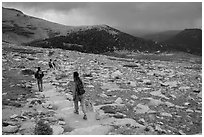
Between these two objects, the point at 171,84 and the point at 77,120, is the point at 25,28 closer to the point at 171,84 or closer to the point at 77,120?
the point at 171,84

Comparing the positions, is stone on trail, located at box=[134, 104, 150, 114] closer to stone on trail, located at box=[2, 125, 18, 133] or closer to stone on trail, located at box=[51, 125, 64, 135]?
stone on trail, located at box=[51, 125, 64, 135]

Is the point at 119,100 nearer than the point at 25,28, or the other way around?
the point at 119,100

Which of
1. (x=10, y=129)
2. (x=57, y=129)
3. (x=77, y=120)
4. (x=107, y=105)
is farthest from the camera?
(x=107, y=105)

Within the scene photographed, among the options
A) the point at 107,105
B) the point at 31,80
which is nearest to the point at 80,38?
the point at 31,80

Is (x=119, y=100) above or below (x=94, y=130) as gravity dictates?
above

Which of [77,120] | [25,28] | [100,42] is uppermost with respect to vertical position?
[25,28]

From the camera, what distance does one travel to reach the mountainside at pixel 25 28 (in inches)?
3954

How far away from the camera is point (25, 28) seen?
110m

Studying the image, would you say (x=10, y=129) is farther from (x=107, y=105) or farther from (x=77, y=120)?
(x=107, y=105)

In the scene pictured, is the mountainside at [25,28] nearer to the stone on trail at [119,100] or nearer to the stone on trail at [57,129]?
the stone on trail at [119,100]

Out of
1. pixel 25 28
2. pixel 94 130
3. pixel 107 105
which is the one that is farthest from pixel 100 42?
pixel 94 130

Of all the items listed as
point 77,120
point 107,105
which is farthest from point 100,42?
point 77,120

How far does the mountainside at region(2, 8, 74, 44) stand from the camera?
330ft

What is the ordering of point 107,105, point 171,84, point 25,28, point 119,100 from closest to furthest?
point 107,105
point 119,100
point 171,84
point 25,28
